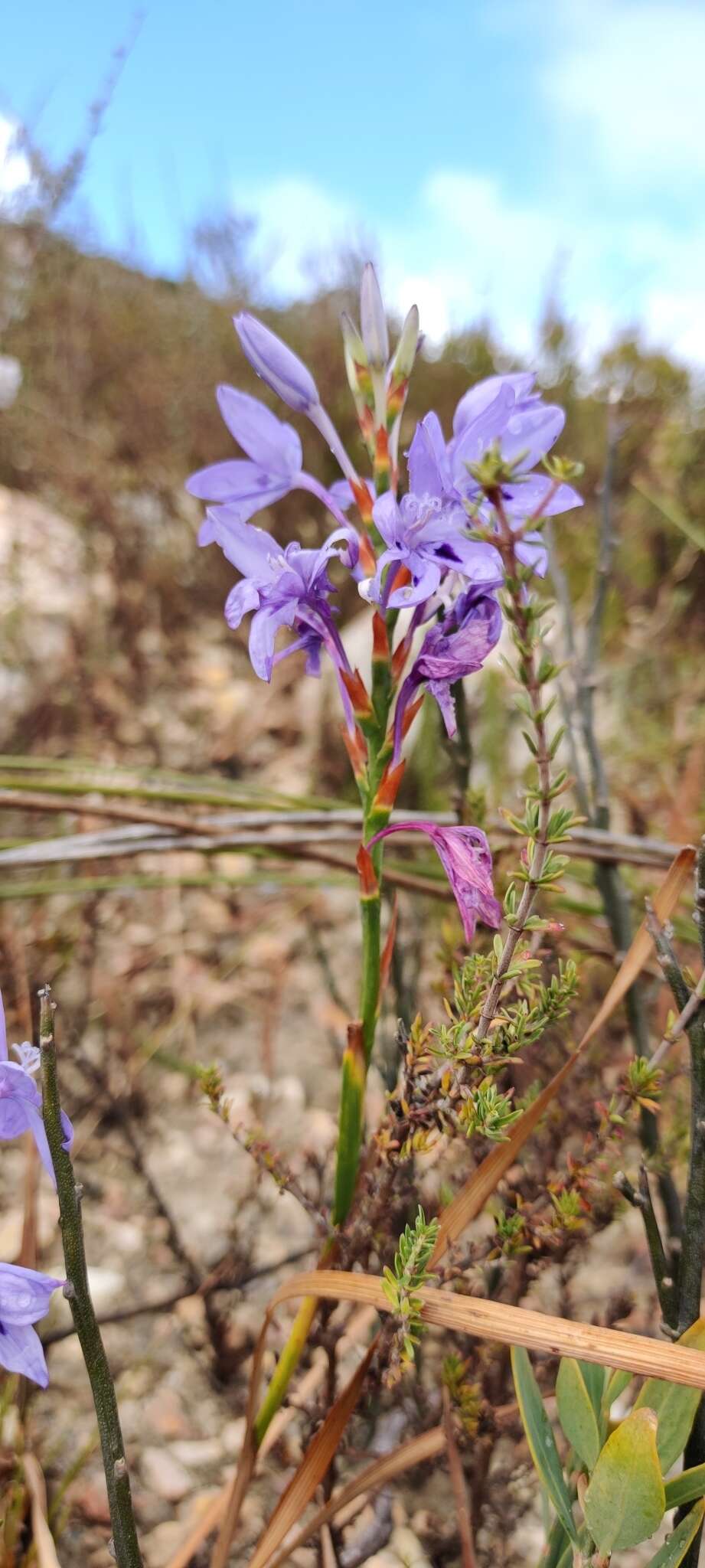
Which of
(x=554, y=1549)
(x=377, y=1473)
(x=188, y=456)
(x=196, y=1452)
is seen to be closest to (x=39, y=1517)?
(x=196, y=1452)

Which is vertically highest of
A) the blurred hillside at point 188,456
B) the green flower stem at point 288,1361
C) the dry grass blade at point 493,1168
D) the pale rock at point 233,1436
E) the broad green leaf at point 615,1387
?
the blurred hillside at point 188,456

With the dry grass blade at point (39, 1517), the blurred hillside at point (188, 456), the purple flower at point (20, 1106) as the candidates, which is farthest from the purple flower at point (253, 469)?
the blurred hillside at point (188, 456)

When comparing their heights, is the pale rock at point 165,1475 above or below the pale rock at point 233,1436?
below

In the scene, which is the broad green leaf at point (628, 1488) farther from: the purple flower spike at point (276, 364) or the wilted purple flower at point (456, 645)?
the purple flower spike at point (276, 364)

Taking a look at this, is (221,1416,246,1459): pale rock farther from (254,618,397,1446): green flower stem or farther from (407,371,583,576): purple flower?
(407,371,583,576): purple flower

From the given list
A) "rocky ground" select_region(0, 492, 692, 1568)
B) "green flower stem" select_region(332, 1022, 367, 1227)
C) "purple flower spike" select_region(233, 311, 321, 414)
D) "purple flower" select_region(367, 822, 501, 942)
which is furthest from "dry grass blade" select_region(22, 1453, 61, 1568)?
"purple flower spike" select_region(233, 311, 321, 414)

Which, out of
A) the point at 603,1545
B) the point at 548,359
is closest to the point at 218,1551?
the point at 603,1545
